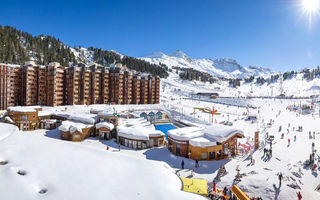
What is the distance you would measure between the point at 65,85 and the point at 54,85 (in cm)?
503

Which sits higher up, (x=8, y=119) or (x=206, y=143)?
(x=8, y=119)

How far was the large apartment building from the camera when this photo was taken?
54.6 meters

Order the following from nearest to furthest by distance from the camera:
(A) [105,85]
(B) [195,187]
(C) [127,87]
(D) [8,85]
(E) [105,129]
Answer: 1. (B) [195,187]
2. (E) [105,129]
3. (D) [8,85]
4. (A) [105,85]
5. (C) [127,87]

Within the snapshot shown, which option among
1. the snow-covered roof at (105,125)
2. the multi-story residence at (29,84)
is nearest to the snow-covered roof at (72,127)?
the snow-covered roof at (105,125)

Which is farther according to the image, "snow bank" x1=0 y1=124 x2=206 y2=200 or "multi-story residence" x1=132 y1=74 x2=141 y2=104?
"multi-story residence" x1=132 y1=74 x2=141 y2=104

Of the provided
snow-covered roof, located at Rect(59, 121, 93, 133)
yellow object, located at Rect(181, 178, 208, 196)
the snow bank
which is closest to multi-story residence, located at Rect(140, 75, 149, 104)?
snow-covered roof, located at Rect(59, 121, 93, 133)

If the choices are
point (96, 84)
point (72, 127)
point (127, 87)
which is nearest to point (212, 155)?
point (72, 127)

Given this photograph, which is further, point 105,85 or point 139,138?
point 105,85

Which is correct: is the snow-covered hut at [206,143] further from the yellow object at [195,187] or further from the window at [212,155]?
the yellow object at [195,187]

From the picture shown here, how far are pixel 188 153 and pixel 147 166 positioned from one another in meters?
18.4

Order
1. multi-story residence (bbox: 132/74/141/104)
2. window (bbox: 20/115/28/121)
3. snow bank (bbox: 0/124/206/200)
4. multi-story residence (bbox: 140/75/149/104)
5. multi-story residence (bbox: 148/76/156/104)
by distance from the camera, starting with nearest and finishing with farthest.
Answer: snow bank (bbox: 0/124/206/200), window (bbox: 20/115/28/121), multi-story residence (bbox: 132/74/141/104), multi-story residence (bbox: 140/75/149/104), multi-story residence (bbox: 148/76/156/104)

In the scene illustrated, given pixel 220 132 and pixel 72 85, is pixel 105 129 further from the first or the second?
pixel 72 85

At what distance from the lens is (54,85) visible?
57000 millimetres

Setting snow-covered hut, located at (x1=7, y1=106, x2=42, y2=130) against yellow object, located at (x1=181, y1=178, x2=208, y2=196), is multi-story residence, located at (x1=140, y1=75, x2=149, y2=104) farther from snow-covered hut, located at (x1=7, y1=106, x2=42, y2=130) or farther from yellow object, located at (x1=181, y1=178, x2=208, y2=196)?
yellow object, located at (x1=181, y1=178, x2=208, y2=196)
